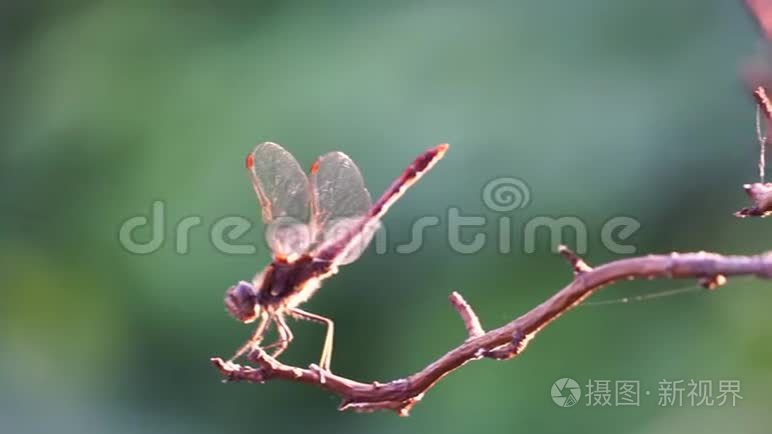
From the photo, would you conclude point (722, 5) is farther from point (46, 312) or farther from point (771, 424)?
point (46, 312)

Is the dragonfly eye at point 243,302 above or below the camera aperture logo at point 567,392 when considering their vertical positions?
above

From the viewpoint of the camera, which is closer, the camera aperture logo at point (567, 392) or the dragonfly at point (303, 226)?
the dragonfly at point (303, 226)

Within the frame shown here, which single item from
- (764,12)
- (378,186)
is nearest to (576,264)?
(764,12)

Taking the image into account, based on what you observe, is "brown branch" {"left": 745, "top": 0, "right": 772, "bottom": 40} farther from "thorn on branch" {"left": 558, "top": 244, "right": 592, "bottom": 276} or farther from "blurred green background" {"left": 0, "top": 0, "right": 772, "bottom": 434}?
"blurred green background" {"left": 0, "top": 0, "right": 772, "bottom": 434}

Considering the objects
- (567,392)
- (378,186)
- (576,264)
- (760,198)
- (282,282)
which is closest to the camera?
(576,264)

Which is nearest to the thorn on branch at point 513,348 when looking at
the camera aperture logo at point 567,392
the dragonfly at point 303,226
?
the dragonfly at point 303,226

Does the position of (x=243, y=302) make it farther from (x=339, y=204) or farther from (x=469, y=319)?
(x=469, y=319)

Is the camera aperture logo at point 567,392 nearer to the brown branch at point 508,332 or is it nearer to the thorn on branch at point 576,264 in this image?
the brown branch at point 508,332
